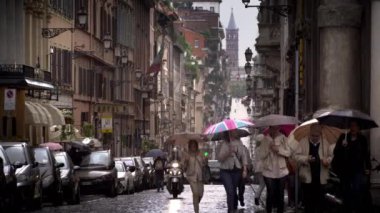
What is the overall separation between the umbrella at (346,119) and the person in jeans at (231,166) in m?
3.77

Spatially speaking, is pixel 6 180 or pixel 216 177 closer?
pixel 6 180

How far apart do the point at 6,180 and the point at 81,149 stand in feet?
79.1

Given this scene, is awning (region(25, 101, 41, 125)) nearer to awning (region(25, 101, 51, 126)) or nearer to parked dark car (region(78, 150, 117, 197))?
awning (region(25, 101, 51, 126))

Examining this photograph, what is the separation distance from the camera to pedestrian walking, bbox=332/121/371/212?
18.5 metres

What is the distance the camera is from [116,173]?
1646 inches

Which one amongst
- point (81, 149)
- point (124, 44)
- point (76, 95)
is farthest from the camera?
point (124, 44)

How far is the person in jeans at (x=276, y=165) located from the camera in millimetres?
22281

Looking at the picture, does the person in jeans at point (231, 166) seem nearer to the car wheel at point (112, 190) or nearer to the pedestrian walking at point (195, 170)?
the pedestrian walking at point (195, 170)

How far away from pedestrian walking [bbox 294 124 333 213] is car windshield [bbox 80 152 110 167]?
21.1 meters

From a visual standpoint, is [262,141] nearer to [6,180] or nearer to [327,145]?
[327,145]

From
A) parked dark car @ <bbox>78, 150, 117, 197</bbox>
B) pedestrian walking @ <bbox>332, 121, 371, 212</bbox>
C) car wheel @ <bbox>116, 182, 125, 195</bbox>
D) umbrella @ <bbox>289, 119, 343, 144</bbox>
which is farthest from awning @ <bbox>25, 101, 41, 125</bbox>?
pedestrian walking @ <bbox>332, 121, 371, 212</bbox>

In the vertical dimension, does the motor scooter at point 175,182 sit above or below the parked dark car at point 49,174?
below

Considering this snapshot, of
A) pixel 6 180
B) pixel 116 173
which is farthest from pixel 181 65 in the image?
pixel 6 180

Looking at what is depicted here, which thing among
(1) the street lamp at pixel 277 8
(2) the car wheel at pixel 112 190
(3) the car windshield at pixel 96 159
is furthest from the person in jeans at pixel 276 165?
(3) the car windshield at pixel 96 159
